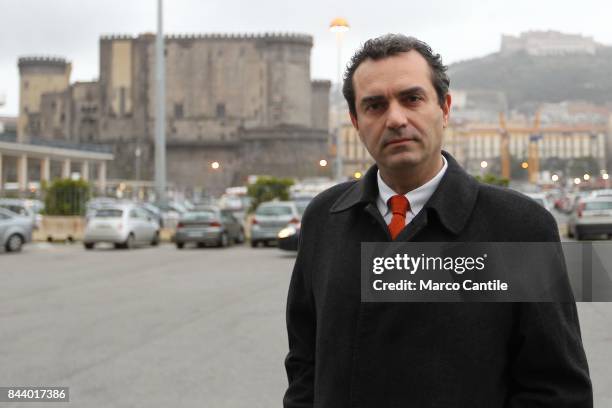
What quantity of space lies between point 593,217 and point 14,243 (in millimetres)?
16117

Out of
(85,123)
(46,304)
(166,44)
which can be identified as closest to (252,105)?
(166,44)

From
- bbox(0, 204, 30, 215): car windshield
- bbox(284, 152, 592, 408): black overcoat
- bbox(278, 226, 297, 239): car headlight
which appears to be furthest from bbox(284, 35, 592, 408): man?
bbox(0, 204, 30, 215): car windshield

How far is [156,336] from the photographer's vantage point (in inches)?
342

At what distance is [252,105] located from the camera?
328ft

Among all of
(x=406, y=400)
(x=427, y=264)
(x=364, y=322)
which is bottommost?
(x=406, y=400)

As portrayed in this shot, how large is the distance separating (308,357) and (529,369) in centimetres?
69

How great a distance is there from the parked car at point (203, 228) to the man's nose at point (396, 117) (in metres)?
23.0

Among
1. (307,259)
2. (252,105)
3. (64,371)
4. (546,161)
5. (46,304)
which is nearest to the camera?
(307,259)

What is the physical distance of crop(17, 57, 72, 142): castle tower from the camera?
11469 cm

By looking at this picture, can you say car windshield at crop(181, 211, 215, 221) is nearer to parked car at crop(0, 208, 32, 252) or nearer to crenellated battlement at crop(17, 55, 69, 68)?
parked car at crop(0, 208, 32, 252)

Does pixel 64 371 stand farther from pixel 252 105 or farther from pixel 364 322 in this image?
pixel 252 105

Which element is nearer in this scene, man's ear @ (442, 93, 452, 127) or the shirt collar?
the shirt collar

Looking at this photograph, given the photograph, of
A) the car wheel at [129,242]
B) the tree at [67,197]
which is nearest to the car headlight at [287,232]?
the car wheel at [129,242]

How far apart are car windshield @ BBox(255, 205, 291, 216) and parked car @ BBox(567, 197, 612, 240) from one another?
833 cm
